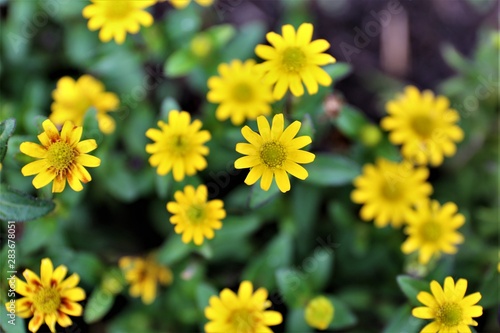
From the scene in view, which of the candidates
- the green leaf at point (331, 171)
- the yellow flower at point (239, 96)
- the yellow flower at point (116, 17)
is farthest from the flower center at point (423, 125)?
the yellow flower at point (116, 17)

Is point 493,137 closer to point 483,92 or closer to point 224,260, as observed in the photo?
point 483,92

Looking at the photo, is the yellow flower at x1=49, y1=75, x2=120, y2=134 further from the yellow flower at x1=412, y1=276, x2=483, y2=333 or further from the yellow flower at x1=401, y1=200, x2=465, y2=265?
the yellow flower at x1=412, y1=276, x2=483, y2=333

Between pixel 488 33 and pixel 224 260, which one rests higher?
pixel 488 33

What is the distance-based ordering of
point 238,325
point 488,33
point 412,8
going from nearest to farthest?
point 238,325, point 488,33, point 412,8

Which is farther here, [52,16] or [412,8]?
[412,8]

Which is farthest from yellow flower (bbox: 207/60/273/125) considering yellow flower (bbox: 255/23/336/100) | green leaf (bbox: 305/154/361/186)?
yellow flower (bbox: 255/23/336/100)

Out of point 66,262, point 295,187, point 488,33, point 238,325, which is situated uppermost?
point 488,33

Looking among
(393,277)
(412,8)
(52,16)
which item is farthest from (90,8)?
(412,8)

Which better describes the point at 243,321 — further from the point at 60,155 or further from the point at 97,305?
the point at 60,155
